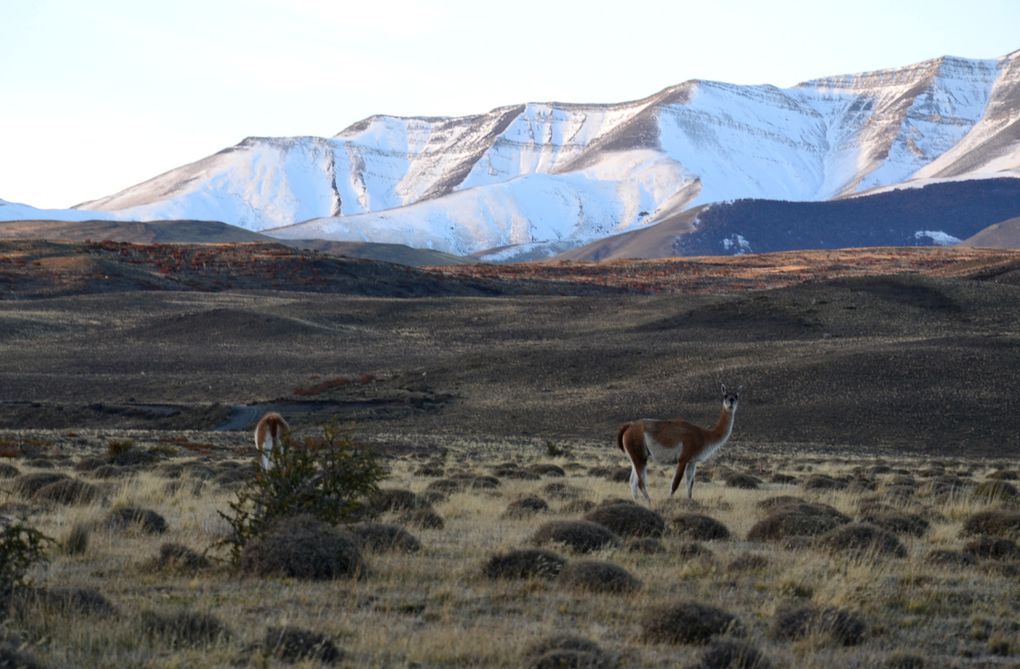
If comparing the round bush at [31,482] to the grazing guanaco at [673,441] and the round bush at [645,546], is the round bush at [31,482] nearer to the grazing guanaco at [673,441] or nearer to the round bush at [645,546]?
the grazing guanaco at [673,441]

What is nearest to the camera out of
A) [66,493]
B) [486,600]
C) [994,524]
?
[486,600]

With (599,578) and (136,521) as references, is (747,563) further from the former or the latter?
(136,521)

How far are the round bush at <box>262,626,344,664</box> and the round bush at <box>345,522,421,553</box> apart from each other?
3.49 meters

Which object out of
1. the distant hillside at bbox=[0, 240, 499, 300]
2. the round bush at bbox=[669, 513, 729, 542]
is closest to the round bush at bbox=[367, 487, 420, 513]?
the round bush at bbox=[669, 513, 729, 542]

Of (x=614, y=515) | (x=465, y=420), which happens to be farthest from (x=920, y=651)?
(x=465, y=420)

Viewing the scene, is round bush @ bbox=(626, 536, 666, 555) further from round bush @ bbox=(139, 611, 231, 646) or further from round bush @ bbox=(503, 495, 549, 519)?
round bush @ bbox=(139, 611, 231, 646)

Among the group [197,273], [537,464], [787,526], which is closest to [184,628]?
[787,526]

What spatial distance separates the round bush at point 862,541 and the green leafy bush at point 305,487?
166 inches

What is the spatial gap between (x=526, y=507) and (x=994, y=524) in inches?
204

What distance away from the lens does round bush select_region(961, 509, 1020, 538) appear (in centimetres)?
1351

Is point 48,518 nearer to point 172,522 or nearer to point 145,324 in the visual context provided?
point 172,522

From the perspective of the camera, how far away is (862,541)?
11.9m

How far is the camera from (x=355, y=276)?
10938 centimetres

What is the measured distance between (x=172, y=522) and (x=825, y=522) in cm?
668
